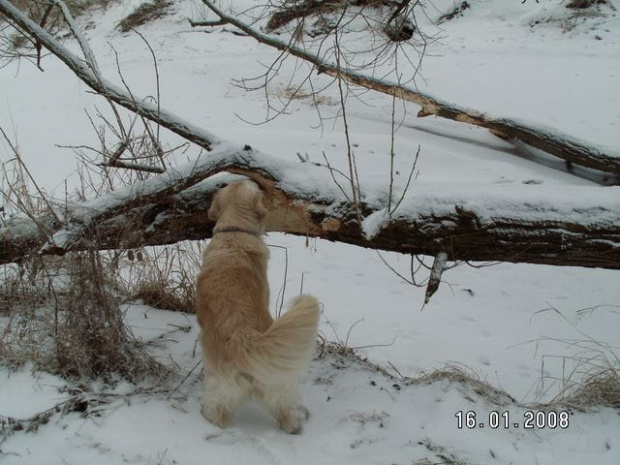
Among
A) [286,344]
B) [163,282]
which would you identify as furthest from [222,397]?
[163,282]

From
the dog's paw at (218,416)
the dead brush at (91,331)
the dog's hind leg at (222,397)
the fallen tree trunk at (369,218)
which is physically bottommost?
the dog's paw at (218,416)

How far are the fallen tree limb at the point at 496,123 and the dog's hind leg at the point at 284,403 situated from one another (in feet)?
13.8

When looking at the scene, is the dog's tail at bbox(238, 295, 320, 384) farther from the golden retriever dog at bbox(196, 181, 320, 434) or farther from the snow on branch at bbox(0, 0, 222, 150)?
the snow on branch at bbox(0, 0, 222, 150)

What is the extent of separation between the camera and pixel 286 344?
2.23m

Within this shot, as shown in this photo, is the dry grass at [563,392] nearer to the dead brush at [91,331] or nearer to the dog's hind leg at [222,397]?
the dog's hind leg at [222,397]

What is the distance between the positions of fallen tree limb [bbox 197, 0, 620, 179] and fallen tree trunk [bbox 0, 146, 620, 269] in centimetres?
306

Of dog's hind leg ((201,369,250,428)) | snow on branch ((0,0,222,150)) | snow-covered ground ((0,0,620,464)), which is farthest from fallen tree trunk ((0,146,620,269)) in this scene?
dog's hind leg ((201,369,250,428))

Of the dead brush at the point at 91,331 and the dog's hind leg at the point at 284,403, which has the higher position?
the dead brush at the point at 91,331

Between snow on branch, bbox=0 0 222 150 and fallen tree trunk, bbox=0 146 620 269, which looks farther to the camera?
snow on branch, bbox=0 0 222 150

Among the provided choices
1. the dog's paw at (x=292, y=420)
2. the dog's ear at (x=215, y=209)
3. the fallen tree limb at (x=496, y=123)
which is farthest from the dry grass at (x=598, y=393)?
the fallen tree limb at (x=496, y=123)

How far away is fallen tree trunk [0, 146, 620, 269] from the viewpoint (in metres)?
2.83

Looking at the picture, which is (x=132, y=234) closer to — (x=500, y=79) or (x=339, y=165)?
(x=339, y=165)

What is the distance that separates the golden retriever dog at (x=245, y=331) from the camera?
7.39 ft
